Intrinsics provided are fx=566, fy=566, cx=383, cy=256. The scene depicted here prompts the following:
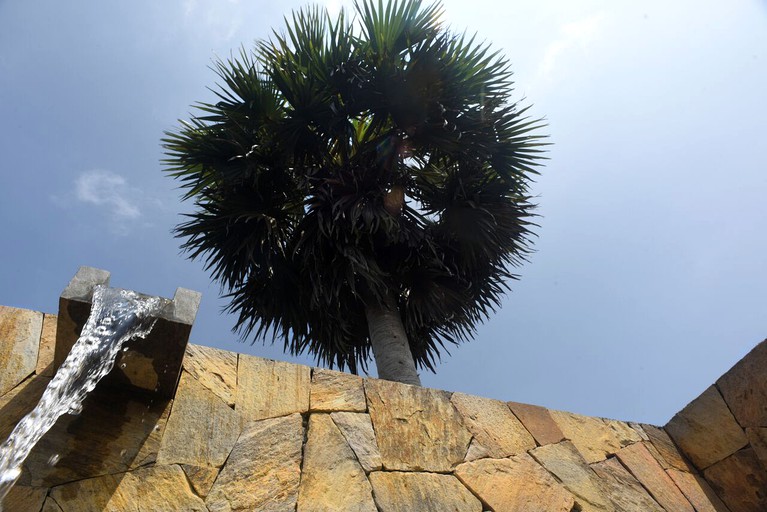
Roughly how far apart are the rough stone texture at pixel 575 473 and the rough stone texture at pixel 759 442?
1.11 m

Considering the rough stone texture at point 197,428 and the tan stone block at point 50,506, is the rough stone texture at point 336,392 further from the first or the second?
the tan stone block at point 50,506

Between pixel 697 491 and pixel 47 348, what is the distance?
3758 millimetres

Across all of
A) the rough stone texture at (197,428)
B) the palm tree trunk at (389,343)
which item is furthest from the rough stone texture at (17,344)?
the palm tree trunk at (389,343)

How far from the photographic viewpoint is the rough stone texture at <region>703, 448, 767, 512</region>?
3471 mm

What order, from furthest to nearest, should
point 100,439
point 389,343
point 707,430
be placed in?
point 389,343 → point 707,430 → point 100,439

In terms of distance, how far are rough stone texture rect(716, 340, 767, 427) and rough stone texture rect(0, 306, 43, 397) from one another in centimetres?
398

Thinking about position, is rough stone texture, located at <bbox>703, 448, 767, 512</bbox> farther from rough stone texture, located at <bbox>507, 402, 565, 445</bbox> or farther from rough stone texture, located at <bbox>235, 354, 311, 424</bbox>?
rough stone texture, located at <bbox>235, 354, 311, 424</bbox>

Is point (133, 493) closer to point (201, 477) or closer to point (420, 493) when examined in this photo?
point (201, 477)

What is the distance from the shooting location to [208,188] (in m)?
5.14

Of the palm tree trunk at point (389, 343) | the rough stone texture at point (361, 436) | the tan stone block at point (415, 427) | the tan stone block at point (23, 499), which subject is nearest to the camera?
the tan stone block at point (23, 499)

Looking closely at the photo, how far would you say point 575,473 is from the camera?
320cm

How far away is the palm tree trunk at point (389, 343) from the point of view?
14.2ft

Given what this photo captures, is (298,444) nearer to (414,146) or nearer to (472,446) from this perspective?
(472,446)

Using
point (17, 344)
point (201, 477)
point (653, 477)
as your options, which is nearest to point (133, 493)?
point (201, 477)
